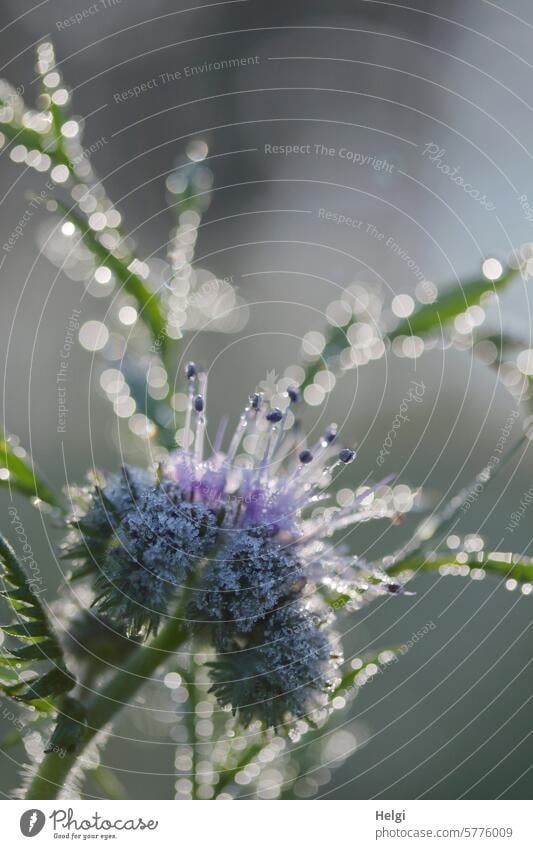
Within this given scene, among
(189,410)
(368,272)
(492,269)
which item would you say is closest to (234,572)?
(189,410)

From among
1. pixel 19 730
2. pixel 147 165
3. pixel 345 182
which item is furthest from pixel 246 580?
pixel 147 165

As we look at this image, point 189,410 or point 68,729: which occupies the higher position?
point 189,410

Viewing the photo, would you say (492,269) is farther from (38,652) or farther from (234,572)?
(38,652)

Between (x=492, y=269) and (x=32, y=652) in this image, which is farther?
(x=492, y=269)

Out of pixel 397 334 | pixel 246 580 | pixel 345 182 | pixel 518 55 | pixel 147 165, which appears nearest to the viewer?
pixel 246 580

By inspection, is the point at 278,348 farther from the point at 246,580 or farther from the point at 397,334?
the point at 246,580

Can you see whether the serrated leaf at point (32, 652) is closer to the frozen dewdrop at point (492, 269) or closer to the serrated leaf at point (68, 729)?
the serrated leaf at point (68, 729)

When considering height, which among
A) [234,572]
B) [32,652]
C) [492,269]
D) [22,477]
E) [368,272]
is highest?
[368,272]
